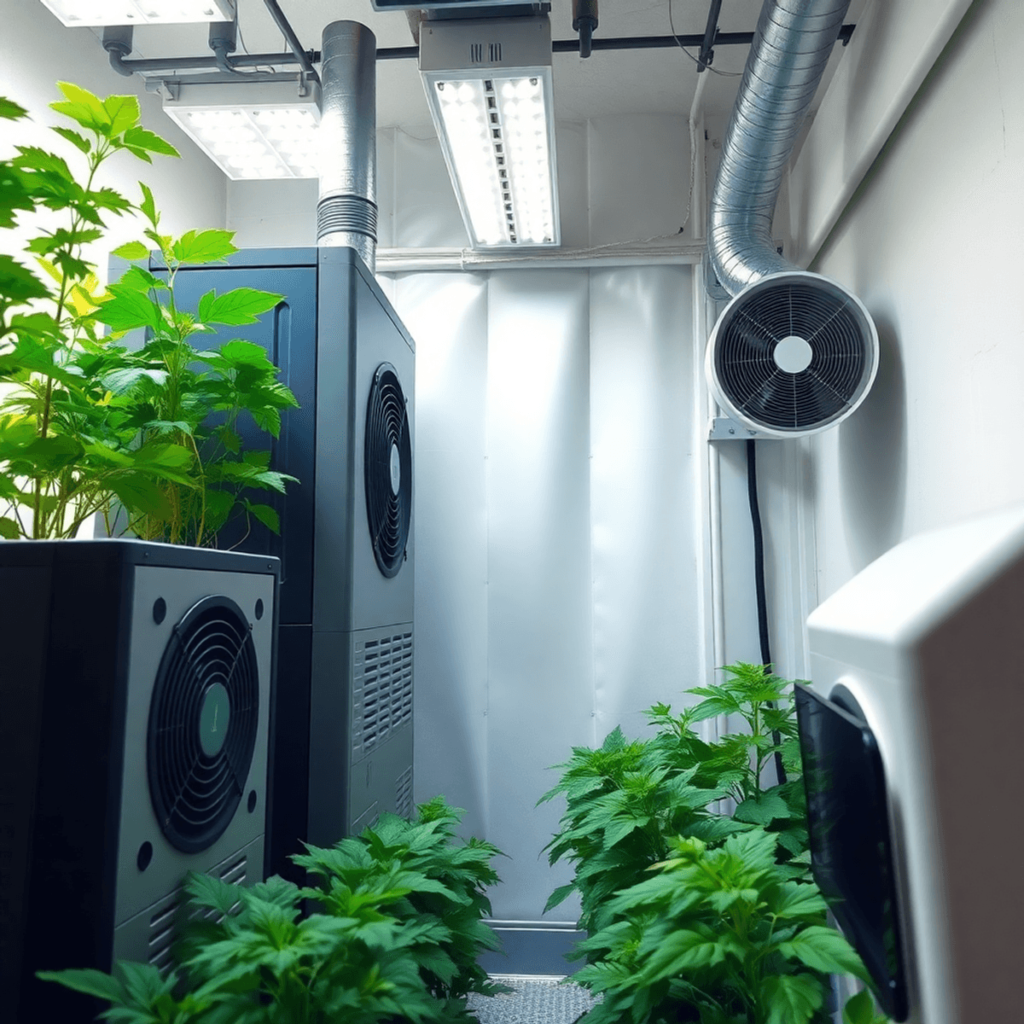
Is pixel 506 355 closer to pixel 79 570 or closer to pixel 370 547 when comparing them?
pixel 370 547

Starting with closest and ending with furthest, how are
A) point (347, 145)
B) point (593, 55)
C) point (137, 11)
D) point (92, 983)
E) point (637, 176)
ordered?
point (92, 983) < point (137, 11) < point (347, 145) < point (593, 55) < point (637, 176)

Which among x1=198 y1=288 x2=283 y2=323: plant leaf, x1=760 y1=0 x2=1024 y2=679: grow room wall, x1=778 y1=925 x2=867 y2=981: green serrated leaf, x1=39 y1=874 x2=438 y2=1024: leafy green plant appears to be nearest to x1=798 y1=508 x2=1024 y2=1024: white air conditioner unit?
x1=778 y1=925 x2=867 y2=981: green serrated leaf

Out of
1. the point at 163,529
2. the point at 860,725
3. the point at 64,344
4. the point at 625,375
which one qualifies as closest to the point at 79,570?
the point at 64,344

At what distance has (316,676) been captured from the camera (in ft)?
5.31

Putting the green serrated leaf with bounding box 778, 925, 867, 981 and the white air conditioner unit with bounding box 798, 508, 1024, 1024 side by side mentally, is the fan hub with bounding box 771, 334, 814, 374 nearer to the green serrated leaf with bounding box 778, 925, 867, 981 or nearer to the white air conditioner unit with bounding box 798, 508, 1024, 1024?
the white air conditioner unit with bounding box 798, 508, 1024, 1024

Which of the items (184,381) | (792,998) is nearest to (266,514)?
(184,381)

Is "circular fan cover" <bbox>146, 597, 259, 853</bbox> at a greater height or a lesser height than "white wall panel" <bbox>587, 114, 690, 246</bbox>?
lesser

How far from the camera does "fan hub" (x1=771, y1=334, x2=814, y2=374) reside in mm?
1960

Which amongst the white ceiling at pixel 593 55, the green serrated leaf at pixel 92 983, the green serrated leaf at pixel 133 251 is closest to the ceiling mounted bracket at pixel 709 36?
the white ceiling at pixel 593 55

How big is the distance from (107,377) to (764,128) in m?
1.59

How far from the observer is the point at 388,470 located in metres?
1.99

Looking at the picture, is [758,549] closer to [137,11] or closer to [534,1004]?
[534,1004]

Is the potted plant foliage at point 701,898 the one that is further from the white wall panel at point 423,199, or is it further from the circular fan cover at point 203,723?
the white wall panel at point 423,199

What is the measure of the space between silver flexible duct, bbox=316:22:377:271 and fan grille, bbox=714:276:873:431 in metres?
0.96
